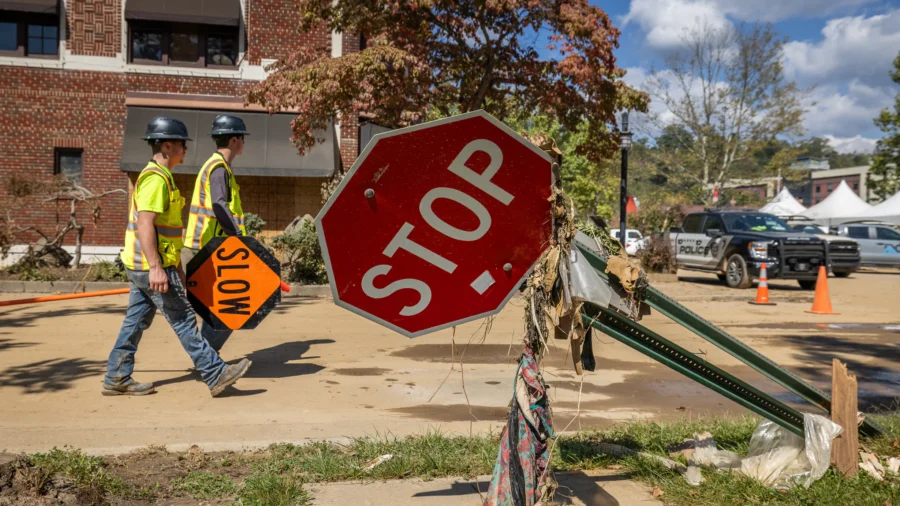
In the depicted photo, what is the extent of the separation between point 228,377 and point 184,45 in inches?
654

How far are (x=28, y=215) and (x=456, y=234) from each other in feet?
65.4

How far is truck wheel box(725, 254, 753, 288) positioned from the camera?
54.0ft

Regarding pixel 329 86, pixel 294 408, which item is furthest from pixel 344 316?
pixel 294 408

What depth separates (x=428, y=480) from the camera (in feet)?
12.6

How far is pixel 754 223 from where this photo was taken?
59.0ft

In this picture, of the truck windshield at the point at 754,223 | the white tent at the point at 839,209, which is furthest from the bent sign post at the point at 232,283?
the white tent at the point at 839,209

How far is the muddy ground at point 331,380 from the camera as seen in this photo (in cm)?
490

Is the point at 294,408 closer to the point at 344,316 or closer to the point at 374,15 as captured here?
the point at 344,316

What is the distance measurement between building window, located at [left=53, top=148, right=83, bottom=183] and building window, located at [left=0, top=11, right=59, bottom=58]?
2519mm

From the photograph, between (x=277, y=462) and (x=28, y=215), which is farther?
(x=28, y=215)

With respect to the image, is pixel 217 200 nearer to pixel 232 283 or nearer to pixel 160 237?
pixel 160 237

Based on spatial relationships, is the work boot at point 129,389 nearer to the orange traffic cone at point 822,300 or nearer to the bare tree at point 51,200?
the bare tree at point 51,200

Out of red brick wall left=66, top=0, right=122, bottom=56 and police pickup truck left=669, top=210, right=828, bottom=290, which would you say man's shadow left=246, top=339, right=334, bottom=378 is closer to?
police pickup truck left=669, top=210, right=828, bottom=290

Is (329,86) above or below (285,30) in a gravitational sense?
below
